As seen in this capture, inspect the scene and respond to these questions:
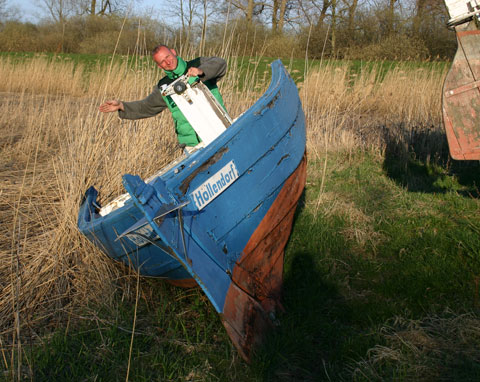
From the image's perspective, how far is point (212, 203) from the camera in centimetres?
262

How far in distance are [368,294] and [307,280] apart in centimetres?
49

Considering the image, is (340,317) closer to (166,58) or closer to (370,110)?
(166,58)

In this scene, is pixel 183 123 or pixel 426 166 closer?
pixel 183 123

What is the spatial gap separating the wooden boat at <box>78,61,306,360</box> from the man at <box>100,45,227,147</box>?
58 cm

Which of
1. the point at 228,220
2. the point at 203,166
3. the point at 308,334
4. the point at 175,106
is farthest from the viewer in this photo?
the point at 175,106

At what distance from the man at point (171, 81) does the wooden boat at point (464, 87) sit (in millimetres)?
1904

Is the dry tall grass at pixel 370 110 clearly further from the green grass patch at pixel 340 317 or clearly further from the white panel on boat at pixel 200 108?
the white panel on boat at pixel 200 108

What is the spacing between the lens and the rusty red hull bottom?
2.59m

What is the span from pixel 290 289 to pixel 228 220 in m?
1.04

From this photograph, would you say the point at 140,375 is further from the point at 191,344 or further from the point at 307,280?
the point at 307,280

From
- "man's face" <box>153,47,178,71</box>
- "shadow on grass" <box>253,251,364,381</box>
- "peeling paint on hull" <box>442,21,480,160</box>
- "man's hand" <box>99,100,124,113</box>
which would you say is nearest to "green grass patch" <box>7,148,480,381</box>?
"shadow on grass" <box>253,251,364,381</box>

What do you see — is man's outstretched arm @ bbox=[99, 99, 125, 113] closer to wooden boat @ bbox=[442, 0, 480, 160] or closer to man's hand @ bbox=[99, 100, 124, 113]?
man's hand @ bbox=[99, 100, 124, 113]

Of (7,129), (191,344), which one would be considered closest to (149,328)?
(191,344)

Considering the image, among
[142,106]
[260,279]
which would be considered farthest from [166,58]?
[260,279]
